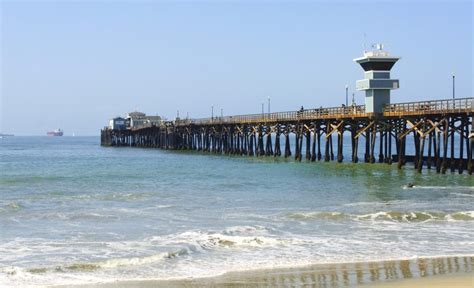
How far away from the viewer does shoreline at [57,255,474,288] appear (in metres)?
11.8

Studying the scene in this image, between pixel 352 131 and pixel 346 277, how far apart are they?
3305cm

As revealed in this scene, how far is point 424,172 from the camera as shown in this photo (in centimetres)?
3712

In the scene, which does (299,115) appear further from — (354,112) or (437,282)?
(437,282)

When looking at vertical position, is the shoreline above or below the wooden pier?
below

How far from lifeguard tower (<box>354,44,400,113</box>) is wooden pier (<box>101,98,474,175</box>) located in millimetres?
694

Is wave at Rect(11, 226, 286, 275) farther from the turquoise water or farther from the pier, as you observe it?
the pier

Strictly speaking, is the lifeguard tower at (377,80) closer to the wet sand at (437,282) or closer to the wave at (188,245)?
the wave at (188,245)

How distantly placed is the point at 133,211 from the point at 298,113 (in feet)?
101

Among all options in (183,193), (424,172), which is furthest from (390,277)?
(424,172)

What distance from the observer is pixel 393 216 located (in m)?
20.7

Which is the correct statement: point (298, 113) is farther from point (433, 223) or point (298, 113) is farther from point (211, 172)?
point (433, 223)

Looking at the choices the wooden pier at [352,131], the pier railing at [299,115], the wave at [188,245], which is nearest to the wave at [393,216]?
the wave at [188,245]

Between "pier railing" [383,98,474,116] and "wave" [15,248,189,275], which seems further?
"pier railing" [383,98,474,116]

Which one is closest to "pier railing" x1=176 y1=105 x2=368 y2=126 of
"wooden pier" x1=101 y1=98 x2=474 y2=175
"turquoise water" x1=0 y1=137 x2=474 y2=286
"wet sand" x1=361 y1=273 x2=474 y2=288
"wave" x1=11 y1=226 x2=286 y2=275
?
"wooden pier" x1=101 y1=98 x2=474 y2=175
